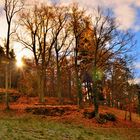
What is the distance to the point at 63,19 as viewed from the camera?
44.8 m

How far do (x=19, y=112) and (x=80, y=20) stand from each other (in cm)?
1461

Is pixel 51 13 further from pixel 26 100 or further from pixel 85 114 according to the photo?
pixel 85 114

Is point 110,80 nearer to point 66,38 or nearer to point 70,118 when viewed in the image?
point 66,38

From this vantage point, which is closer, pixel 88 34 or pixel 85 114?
pixel 85 114

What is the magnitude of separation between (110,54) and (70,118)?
30.8ft

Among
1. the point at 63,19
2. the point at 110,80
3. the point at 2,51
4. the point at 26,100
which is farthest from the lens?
the point at 2,51

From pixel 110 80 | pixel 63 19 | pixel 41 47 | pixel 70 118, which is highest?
pixel 63 19

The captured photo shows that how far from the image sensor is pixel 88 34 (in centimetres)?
3978

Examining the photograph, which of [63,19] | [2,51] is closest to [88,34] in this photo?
[63,19]

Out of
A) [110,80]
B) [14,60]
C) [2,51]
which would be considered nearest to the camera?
[110,80]

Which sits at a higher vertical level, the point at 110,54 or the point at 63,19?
the point at 63,19

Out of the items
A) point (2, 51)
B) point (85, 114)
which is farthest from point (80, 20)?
point (2, 51)

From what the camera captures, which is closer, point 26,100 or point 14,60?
point 26,100

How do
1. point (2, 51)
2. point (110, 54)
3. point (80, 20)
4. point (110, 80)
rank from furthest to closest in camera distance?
point (2, 51)
point (110, 80)
point (80, 20)
point (110, 54)
